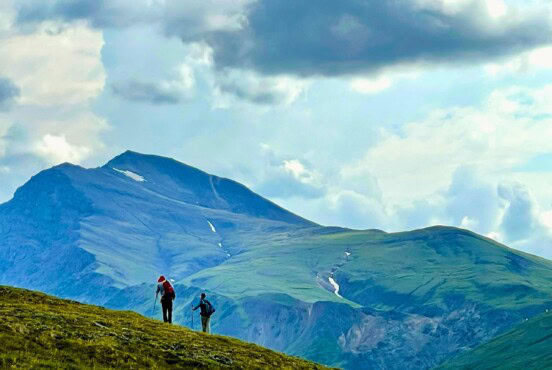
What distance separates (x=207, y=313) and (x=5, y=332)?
23582mm

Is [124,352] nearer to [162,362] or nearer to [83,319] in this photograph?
[162,362]

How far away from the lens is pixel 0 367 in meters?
44.2

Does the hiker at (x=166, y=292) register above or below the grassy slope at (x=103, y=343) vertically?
above

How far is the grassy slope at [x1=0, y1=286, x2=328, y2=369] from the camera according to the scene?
49656 millimetres

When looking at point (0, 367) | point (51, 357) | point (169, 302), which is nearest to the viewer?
point (0, 367)

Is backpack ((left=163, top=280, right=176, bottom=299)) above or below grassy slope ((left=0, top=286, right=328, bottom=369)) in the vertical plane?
above

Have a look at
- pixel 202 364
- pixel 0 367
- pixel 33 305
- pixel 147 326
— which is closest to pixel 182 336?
pixel 147 326

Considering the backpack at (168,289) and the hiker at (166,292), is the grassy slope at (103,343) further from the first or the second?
the backpack at (168,289)

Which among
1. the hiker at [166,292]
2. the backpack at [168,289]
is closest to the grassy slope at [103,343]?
the hiker at [166,292]

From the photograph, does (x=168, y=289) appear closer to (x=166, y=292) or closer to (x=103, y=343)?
(x=166, y=292)

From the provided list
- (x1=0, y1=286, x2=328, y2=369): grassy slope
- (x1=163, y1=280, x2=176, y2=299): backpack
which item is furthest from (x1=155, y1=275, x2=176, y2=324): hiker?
(x1=0, y1=286, x2=328, y2=369): grassy slope

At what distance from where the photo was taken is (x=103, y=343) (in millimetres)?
54188

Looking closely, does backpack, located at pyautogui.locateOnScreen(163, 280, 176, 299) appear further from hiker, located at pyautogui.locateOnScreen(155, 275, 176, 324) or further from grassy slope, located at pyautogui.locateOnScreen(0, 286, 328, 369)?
grassy slope, located at pyautogui.locateOnScreen(0, 286, 328, 369)

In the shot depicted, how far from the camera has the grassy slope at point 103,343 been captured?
4966 cm
